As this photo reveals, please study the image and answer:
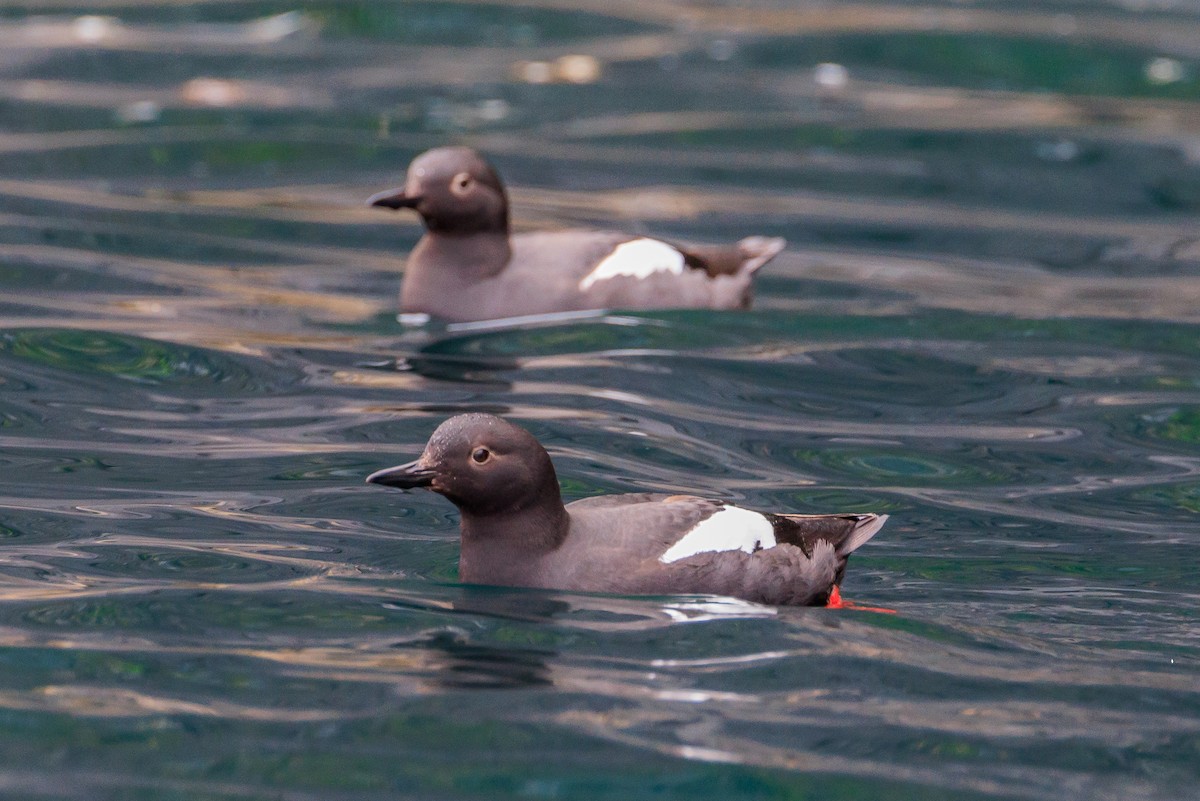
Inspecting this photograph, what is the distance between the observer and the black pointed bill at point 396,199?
30.5ft

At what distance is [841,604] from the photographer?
19.1 feet

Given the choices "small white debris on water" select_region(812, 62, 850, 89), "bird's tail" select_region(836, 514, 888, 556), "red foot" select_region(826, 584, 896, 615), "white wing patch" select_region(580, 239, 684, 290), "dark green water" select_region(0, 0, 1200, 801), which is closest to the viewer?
"dark green water" select_region(0, 0, 1200, 801)

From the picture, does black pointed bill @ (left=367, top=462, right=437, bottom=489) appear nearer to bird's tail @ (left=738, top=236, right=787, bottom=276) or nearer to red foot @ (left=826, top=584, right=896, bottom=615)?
red foot @ (left=826, top=584, right=896, bottom=615)

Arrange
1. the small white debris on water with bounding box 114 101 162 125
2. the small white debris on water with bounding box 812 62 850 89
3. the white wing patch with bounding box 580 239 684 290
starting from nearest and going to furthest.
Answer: the white wing patch with bounding box 580 239 684 290 < the small white debris on water with bounding box 114 101 162 125 < the small white debris on water with bounding box 812 62 850 89

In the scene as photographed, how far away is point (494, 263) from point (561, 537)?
4061 mm

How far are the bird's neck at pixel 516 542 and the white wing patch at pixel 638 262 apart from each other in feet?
12.7

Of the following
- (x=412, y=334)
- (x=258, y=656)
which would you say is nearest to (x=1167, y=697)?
(x=258, y=656)

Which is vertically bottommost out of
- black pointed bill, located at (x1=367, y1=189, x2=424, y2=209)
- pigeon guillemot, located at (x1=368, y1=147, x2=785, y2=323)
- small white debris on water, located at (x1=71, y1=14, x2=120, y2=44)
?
pigeon guillemot, located at (x1=368, y1=147, x2=785, y2=323)

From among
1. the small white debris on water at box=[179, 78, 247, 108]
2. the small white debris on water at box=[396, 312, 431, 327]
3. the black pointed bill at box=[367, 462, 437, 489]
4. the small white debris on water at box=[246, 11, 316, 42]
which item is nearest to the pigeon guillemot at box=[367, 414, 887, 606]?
the black pointed bill at box=[367, 462, 437, 489]

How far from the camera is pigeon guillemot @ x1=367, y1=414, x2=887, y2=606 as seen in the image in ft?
18.2

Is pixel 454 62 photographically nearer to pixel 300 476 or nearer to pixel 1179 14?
pixel 1179 14

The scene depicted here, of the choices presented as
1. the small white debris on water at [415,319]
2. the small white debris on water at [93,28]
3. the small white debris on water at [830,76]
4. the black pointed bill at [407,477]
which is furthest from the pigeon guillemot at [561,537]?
the small white debris on water at [93,28]

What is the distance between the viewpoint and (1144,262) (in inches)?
458

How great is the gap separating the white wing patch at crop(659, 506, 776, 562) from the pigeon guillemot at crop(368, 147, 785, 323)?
372cm
